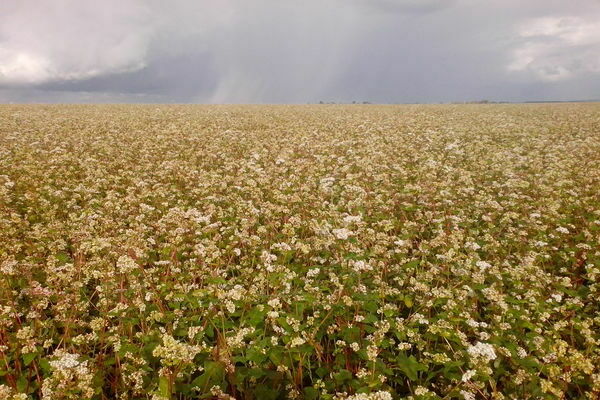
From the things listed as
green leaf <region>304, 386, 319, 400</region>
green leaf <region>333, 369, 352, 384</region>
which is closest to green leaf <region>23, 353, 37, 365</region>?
green leaf <region>304, 386, 319, 400</region>

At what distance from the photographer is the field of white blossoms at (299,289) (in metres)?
3.99

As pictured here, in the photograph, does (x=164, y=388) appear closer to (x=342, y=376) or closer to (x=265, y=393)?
(x=265, y=393)

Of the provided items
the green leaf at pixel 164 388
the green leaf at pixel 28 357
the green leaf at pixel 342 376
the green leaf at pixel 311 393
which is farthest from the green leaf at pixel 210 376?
the green leaf at pixel 28 357

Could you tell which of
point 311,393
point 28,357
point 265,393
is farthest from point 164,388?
point 28,357

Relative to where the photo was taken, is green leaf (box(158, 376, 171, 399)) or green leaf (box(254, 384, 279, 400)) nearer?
green leaf (box(158, 376, 171, 399))

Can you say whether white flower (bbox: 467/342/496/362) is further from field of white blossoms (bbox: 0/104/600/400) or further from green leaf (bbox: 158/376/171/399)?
green leaf (bbox: 158/376/171/399)

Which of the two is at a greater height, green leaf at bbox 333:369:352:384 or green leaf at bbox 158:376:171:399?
green leaf at bbox 158:376:171:399

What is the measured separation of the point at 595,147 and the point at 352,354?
61.8 feet

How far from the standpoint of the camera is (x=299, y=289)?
559cm

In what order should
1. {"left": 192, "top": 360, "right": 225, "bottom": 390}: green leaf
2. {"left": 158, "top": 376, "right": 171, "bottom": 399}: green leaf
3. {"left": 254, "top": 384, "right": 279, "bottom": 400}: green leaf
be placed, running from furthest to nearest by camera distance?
1. {"left": 254, "top": 384, "right": 279, "bottom": 400}: green leaf
2. {"left": 192, "top": 360, "right": 225, "bottom": 390}: green leaf
3. {"left": 158, "top": 376, "right": 171, "bottom": 399}: green leaf

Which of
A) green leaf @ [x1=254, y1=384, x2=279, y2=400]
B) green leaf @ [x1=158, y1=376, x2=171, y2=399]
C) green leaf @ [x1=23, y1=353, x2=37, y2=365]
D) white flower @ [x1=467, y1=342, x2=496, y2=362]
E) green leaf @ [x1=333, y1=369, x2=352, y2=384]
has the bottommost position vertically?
green leaf @ [x1=254, y1=384, x2=279, y2=400]

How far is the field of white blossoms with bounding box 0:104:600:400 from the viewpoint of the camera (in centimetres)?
399

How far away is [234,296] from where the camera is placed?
4.43m

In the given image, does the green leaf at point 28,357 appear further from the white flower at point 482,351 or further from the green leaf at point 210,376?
the white flower at point 482,351
